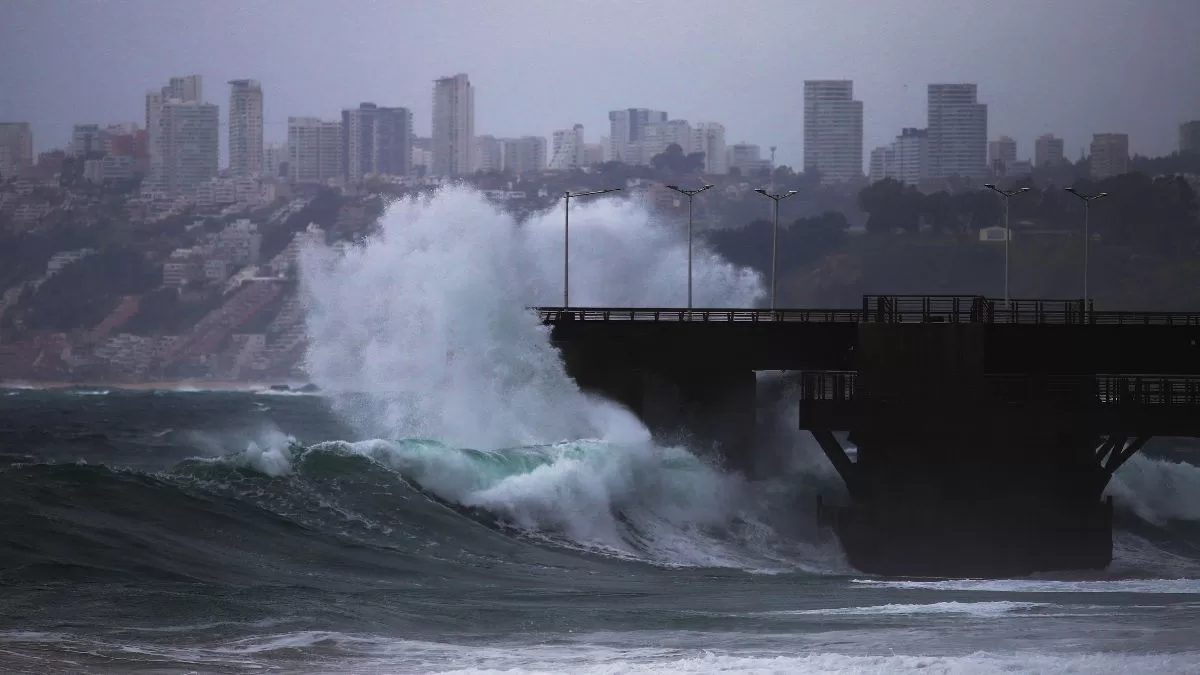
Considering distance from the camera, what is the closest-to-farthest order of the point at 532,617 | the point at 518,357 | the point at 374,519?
1. the point at 532,617
2. the point at 374,519
3. the point at 518,357

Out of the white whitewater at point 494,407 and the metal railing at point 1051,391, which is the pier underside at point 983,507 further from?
the white whitewater at point 494,407

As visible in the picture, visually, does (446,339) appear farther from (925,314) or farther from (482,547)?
(482,547)

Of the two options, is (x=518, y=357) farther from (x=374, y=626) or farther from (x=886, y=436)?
(x=374, y=626)

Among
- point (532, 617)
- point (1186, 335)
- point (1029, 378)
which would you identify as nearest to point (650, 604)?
point (532, 617)

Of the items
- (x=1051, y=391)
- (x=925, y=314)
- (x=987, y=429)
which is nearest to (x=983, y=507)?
(x=987, y=429)

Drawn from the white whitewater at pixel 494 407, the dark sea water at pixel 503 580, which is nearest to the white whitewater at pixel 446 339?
the white whitewater at pixel 494 407

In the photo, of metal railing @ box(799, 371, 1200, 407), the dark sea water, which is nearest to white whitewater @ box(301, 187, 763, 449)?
the dark sea water
